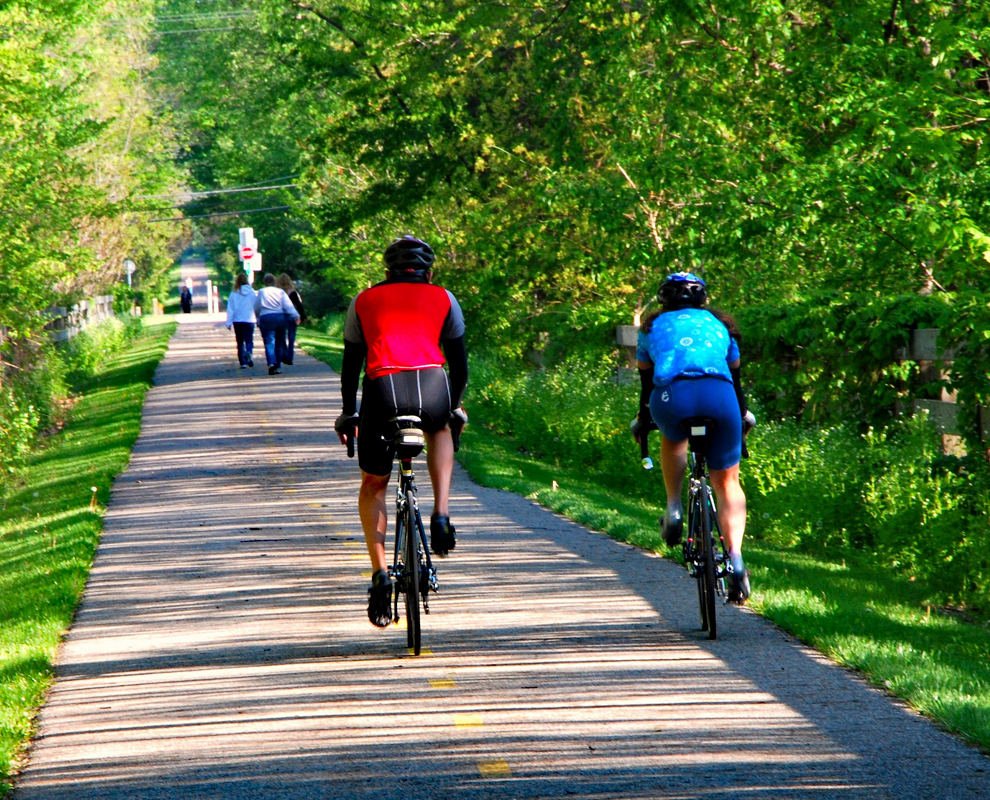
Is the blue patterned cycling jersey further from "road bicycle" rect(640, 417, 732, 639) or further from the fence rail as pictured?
the fence rail

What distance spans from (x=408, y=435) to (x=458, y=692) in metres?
1.23

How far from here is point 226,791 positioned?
17.0 ft

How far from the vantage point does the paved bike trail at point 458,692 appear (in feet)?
17.3

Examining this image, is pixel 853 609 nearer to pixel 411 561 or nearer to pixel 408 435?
pixel 411 561

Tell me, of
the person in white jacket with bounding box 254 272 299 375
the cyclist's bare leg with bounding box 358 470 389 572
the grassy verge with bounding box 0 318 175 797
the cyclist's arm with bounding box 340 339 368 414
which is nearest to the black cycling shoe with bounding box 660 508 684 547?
the cyclist's bare leg with bounding box 358 470 389 572

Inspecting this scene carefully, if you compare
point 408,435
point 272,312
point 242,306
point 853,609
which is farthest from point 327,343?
point 408,435

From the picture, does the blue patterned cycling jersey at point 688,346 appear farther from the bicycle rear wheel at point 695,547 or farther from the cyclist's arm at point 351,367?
the cyclist's arm at point 351,367

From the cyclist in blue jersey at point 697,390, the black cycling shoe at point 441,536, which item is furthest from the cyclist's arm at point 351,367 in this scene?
the cyclist in blue jersey at point 697,390

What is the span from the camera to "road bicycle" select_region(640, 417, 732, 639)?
7484 mm

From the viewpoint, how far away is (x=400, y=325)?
691cm

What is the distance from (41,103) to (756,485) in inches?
603

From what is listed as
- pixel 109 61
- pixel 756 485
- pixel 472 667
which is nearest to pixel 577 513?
pixel 756 485

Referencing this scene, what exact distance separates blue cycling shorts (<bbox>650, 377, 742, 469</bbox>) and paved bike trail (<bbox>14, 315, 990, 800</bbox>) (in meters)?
1.01

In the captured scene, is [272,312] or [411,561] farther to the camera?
[272,312]
